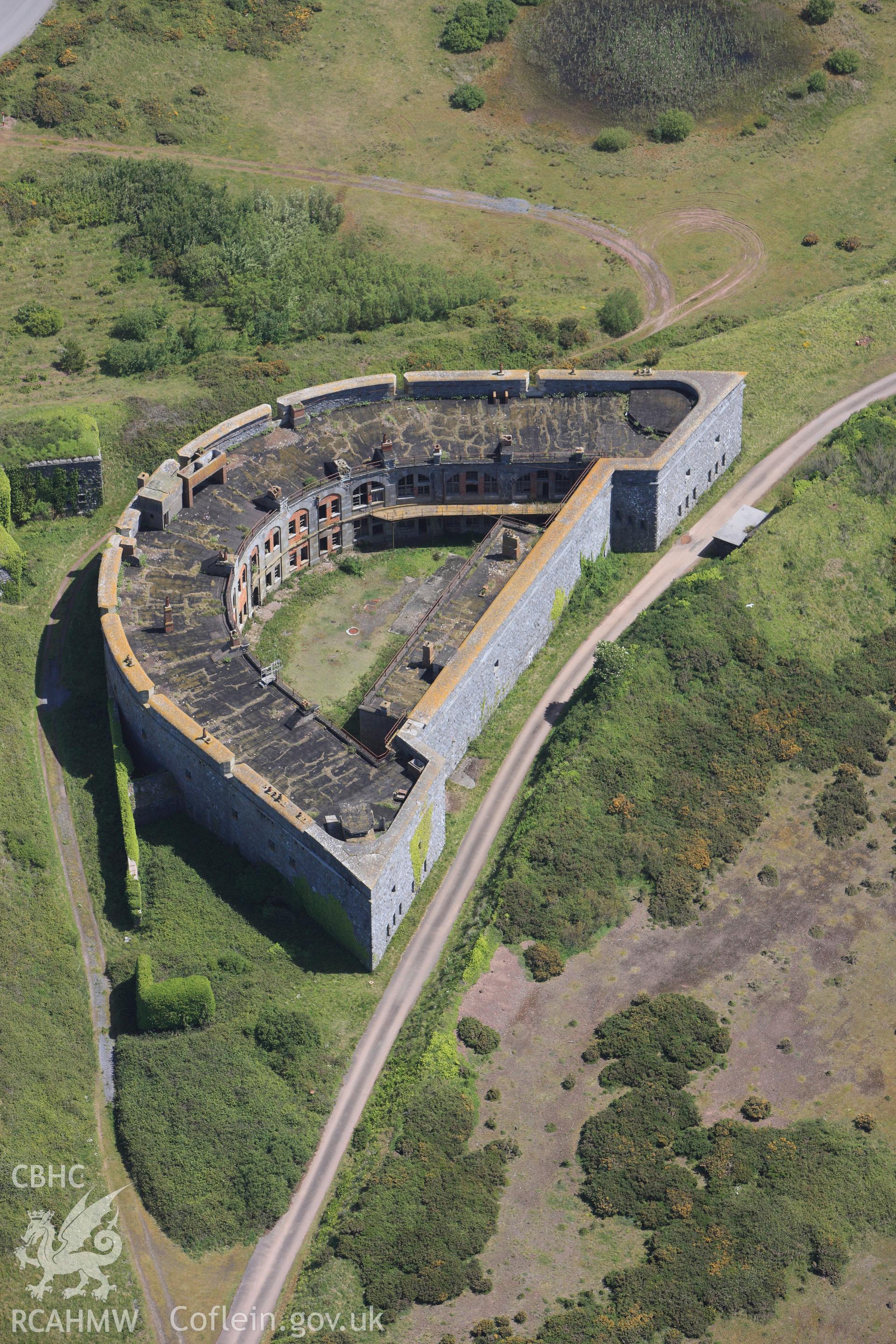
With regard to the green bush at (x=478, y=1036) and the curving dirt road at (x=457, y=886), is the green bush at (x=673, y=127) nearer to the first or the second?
the curving dirt road at (x=457, y=886)

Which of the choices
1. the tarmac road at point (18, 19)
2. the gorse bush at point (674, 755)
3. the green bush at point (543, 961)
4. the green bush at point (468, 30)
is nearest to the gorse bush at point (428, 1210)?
the green bush at point (543, 961)

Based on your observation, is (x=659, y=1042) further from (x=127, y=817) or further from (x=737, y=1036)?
(x=127, y=817)

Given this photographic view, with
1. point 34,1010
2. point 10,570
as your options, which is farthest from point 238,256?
point 34,1010

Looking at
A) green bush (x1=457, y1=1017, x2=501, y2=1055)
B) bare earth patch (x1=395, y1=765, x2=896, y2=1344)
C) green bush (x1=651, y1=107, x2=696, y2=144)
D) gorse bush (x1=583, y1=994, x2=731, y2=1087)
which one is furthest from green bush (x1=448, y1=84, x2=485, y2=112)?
green bush (x1=457, y1=1017, x2=501, y2=1055)

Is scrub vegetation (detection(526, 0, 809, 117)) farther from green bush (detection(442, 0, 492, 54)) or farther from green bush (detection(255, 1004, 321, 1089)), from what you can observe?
green bush (detection(255, 1004, 321, 1089))

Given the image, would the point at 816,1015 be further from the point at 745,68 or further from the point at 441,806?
the point at 745,68
